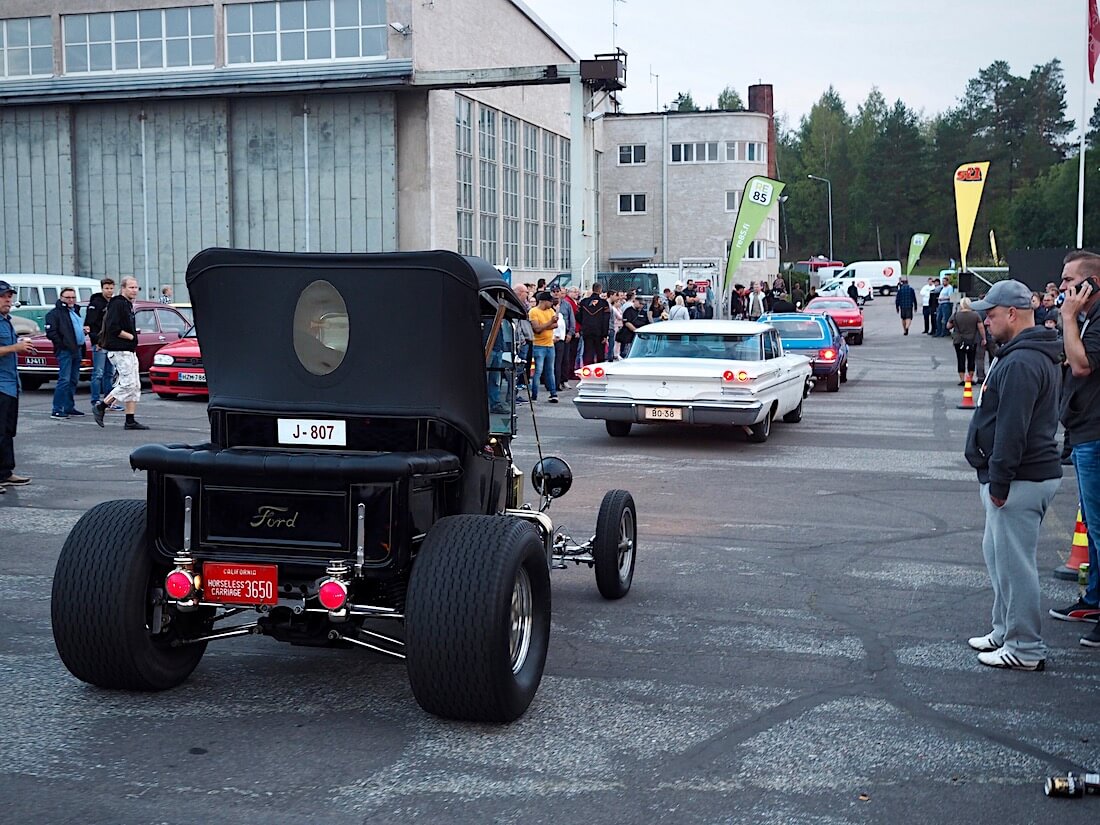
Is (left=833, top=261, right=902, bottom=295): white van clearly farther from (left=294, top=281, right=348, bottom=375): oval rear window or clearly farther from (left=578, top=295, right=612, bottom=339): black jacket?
(left=294, top=281, right=348, bottom=375): oval rear window

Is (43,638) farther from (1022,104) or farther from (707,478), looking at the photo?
(1022,104)

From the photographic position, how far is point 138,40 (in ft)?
126

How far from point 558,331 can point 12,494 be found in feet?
42.6

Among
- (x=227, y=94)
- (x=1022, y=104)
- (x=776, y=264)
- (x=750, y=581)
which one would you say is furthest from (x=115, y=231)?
(x=1022, y=104)

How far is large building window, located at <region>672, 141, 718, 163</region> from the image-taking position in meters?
67.7

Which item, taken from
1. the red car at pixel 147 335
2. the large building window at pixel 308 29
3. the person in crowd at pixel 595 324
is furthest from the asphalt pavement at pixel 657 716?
the large building window at pixel 308 29

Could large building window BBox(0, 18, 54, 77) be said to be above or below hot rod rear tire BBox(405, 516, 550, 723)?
above

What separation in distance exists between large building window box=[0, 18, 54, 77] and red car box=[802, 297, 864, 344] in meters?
25.4

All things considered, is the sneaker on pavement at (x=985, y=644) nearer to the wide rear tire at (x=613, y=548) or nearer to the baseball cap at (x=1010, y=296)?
the baseball cap at (x=1010, y=296)

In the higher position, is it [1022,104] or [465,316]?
[1022,104]

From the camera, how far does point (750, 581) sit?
834 cm

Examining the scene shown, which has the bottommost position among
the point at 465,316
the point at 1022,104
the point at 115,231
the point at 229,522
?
the point at 229,522

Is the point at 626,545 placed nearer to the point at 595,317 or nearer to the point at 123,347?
the point at 123,347

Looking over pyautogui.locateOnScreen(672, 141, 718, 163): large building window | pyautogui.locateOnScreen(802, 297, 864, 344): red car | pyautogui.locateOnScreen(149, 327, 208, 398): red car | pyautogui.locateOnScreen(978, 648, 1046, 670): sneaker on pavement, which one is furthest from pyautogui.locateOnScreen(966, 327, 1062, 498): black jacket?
pyautogui.locateOnScreen(672, 141, 718, 163): large building window
